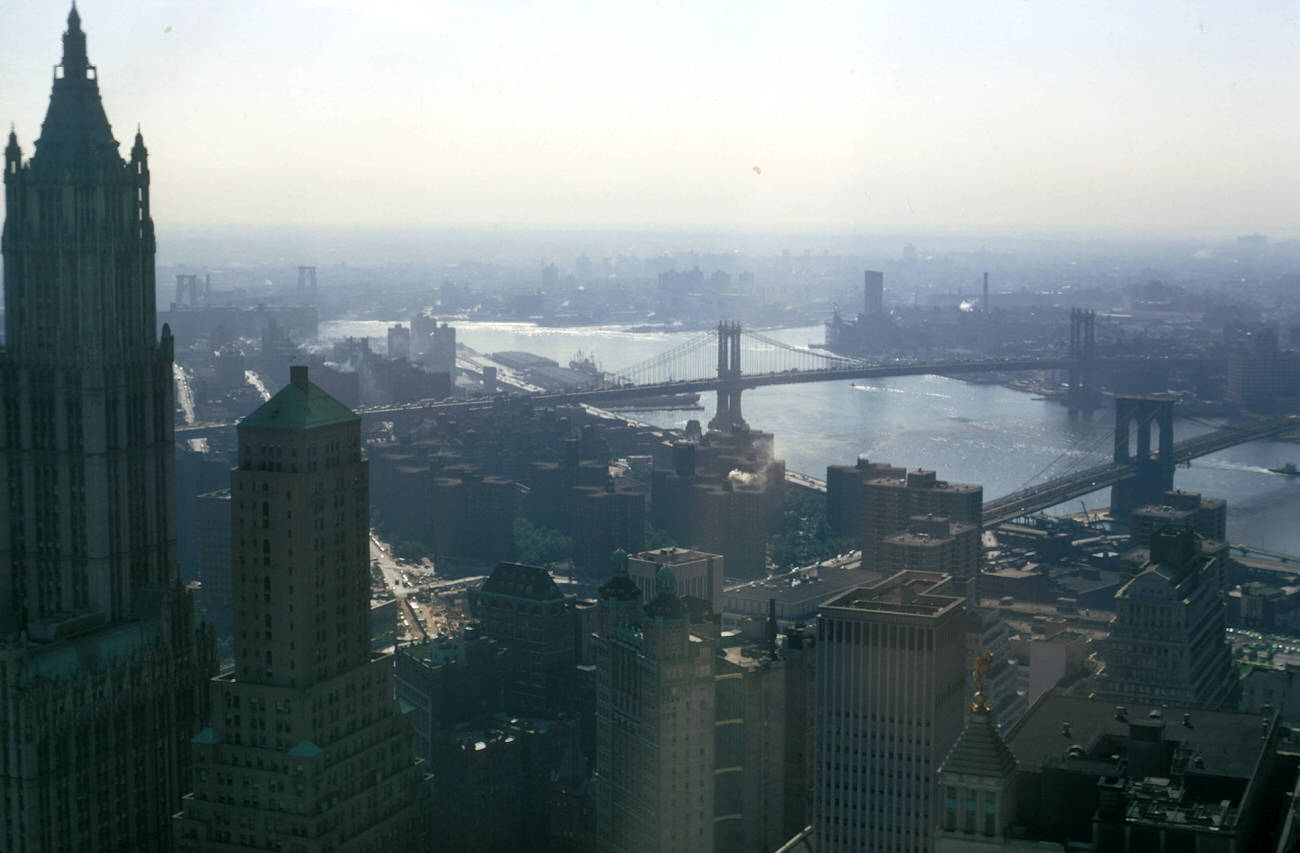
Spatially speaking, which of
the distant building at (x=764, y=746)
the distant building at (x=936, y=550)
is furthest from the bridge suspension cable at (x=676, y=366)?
the distant building at (x=764, y=746)

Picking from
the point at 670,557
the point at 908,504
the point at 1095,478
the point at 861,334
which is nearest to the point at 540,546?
the point at 908,504

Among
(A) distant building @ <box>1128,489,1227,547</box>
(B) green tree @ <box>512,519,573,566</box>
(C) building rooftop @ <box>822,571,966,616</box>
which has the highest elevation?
(C) building rooftop @ <box>822,571,966,616</box>

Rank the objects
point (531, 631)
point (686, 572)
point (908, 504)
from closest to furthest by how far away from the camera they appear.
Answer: point (531, 631) < point (686, 572) < point (908, 504)

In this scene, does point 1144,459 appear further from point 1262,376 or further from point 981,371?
point 981,371

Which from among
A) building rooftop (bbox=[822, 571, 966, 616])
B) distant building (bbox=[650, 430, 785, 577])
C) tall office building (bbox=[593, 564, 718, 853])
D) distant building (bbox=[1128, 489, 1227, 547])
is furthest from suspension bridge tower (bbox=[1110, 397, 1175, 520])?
tall office building (bbox=[593, 564, 718, 853])

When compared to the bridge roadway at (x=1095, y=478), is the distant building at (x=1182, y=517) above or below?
above

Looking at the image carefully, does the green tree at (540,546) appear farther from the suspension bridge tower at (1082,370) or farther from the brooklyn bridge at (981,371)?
the suspension bridge tower at (1082,370)

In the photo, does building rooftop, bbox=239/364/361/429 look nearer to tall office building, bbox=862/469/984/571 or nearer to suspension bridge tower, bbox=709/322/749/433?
tall office building, bbox=862/469/984/571
